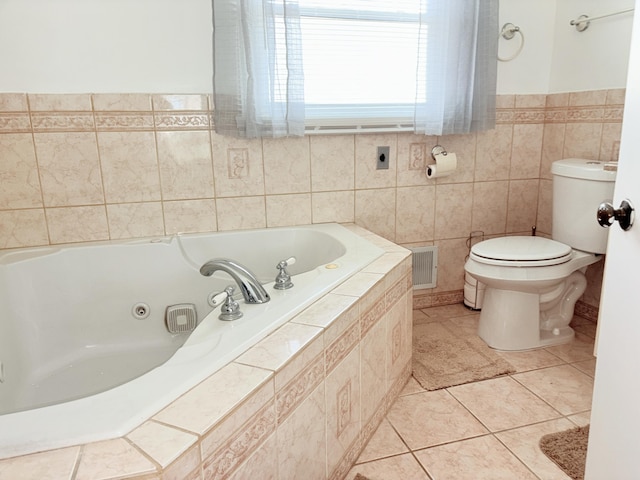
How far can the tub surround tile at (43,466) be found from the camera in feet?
2.43

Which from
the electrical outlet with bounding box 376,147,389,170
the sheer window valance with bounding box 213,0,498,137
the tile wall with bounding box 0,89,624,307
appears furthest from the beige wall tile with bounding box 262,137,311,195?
the electrical outlet with bounding box 376,147,389,170

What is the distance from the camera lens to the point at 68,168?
2.01m

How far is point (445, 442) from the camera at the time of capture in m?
1.61

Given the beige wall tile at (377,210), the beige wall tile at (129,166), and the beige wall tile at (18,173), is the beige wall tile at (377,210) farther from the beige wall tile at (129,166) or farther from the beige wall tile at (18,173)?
the beige wall tile at (18,173)

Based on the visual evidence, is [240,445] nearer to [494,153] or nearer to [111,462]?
[111,462]

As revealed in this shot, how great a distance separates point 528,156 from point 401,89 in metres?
0.88

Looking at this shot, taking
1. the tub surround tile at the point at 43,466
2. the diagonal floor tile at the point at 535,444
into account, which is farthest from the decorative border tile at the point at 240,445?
the diagonal floor tile at the point at 535,444

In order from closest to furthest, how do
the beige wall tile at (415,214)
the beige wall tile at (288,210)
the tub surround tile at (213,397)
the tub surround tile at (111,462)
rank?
the tub surround tile at (111,462) < the tub surround tile at (213,397) < the beige wall tile at (288,210) < the beige wall tile at (415,214)

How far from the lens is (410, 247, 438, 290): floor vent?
2627 mm

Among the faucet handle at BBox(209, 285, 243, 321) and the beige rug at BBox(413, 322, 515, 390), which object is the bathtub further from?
the beige rug at BBox(413, 322, 515, 390)

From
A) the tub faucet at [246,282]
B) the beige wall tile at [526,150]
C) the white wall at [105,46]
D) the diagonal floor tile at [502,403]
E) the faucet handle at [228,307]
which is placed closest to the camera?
the faucet handle at [228,307]

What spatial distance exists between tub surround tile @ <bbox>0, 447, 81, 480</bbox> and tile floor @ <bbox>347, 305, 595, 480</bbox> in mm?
917

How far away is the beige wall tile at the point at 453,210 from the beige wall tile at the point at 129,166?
1.46m

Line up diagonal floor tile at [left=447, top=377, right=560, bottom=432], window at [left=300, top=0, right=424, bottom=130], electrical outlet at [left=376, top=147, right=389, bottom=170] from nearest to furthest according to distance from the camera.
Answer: diagonal floor tile at [left=447, top=377, right=560, bottom=432]
window at [left=300, top=0, right=424, bottom=130]
electrical outlet at [left=376, top=147, right=389, bottom=170]
